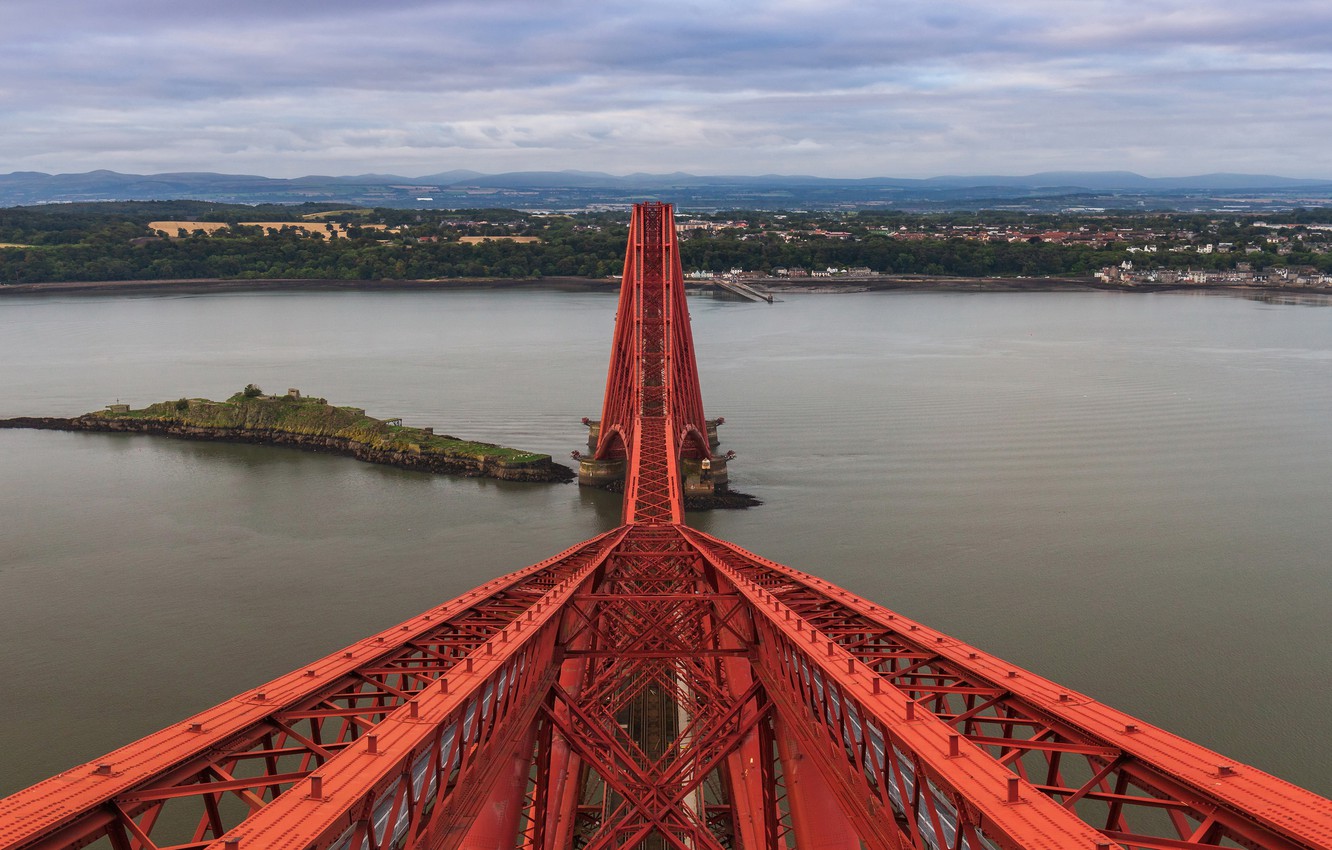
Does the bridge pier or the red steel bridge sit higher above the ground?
the red steel bridge

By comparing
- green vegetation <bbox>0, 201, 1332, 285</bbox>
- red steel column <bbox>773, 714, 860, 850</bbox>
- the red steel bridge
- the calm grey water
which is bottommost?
the calm grey water

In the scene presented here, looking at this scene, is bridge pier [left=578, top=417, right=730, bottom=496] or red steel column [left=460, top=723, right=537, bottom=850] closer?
red steel column [left=460, top=723, right=537, bottom=850]

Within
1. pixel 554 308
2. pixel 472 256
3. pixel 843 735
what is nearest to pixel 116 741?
pixel 843 735

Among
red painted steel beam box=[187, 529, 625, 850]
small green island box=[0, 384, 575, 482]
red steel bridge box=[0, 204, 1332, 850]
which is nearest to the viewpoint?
red painted steel beam box=[187, 529, 625, 850]

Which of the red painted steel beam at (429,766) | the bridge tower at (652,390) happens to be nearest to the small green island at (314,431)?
the bridge tower at (652,390)

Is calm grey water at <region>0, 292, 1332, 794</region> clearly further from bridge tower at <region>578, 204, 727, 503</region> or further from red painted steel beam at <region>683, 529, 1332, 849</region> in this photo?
red painted steel beam at <region>683, 529, 1332, 849</region>

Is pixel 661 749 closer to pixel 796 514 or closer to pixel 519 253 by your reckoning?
pixel 796 514

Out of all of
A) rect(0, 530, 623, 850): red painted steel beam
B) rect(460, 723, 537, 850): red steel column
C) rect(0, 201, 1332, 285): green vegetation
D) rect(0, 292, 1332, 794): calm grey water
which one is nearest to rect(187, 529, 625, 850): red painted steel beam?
rect(460, 723, 537, 850): red steel column

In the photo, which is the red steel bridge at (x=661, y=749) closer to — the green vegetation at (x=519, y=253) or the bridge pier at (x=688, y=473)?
the bridge pier at (x=688, y=473)
